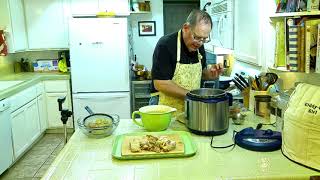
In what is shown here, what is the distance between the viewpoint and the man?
2123mm

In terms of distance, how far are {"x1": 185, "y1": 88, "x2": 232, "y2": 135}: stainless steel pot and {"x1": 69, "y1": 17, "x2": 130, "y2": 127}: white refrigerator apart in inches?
98.9

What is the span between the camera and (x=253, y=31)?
2.25 m

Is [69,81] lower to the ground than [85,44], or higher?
lower

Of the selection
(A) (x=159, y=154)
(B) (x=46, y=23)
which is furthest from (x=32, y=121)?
(A) (x=159, y=154)

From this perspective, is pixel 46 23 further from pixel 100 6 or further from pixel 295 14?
pixel 295 14

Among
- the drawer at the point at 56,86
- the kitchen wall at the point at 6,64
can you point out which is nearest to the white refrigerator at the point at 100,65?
the drawer at the point at 56,86

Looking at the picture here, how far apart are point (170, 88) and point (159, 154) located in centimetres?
85

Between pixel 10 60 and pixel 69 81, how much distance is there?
37.3 inches

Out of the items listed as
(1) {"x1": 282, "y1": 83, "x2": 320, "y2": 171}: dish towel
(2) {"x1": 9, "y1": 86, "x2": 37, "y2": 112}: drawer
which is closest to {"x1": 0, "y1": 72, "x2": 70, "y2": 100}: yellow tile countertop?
(2) {"x1": 9, "y1": 86, "x2": 37, "y2": 112}: drawer

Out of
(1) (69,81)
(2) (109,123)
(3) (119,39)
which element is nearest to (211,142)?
(2) (109,123)

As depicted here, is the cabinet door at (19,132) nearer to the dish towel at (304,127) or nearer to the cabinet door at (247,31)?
the cabinet door at (247,31)

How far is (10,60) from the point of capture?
175 inches

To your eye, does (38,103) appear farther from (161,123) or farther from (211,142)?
(211,142)

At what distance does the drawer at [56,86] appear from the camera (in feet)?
13.9
